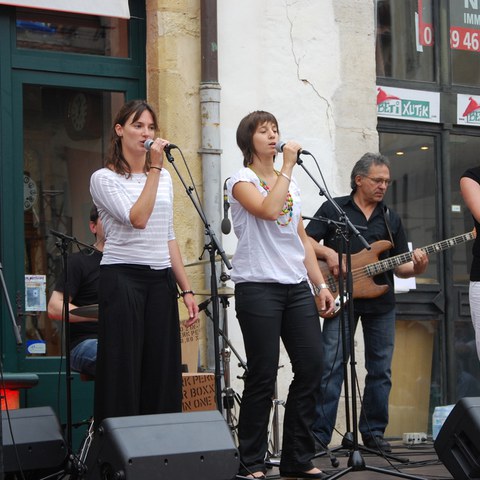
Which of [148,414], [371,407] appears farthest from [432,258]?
[148,414]

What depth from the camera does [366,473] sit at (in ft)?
23.0

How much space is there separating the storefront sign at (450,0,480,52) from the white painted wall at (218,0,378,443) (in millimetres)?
1068

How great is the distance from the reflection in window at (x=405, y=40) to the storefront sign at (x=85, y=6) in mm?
2475

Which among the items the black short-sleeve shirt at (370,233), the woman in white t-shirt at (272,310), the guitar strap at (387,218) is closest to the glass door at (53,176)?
the black short-sleeve shirt at (370,233)

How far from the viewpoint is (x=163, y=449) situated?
5.15 metres

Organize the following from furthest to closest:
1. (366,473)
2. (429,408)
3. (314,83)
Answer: (429,408) → (314,83) → (366,473)

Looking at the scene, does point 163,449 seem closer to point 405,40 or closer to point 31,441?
point 31,441

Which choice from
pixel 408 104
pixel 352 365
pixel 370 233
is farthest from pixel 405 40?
pixel 352 365

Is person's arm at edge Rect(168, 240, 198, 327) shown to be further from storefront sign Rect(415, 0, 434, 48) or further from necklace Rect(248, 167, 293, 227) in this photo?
storefront sign Rect(415, 0, 434, 48)

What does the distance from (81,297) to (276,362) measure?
1704mm

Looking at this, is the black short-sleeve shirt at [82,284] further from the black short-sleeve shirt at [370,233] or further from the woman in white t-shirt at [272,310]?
the black short-sleeve shirt at [370,233]

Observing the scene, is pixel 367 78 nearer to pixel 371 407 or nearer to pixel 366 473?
pixel 371 407

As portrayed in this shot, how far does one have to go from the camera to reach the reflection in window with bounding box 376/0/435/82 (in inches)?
394

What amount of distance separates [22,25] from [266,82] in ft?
6.32
